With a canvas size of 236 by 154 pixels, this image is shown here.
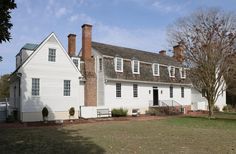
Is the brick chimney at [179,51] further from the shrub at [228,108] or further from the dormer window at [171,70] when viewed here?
the shrub at [228,108]

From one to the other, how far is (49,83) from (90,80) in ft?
20.0

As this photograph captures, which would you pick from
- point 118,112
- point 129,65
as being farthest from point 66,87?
point 129,65

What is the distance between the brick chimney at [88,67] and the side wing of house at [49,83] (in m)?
2.96

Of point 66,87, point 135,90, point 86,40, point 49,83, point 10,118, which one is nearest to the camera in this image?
point 10,118

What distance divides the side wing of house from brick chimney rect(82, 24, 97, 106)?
2.96 m

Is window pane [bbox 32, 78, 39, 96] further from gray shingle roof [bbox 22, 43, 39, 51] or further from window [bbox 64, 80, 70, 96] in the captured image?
gray shingle roof [bbox 22, 43, 39, 51]

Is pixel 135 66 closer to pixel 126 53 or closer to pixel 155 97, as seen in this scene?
pixel 126 53

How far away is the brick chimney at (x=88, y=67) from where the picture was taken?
31.1 m

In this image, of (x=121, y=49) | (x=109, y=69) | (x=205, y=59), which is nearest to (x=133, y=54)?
(x=121, y=49)

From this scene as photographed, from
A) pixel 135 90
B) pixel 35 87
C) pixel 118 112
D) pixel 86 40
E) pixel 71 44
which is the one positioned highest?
pixel 86 40

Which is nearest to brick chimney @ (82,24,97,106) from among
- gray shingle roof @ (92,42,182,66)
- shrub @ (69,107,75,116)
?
gray shingle roof @ (92,42,182,66)

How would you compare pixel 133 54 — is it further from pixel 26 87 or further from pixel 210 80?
pixel 26 87

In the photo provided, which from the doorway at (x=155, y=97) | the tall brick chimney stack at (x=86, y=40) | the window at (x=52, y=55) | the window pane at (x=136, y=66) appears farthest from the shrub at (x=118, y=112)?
the window at (x=52, y=55)

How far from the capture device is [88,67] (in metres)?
32.0
